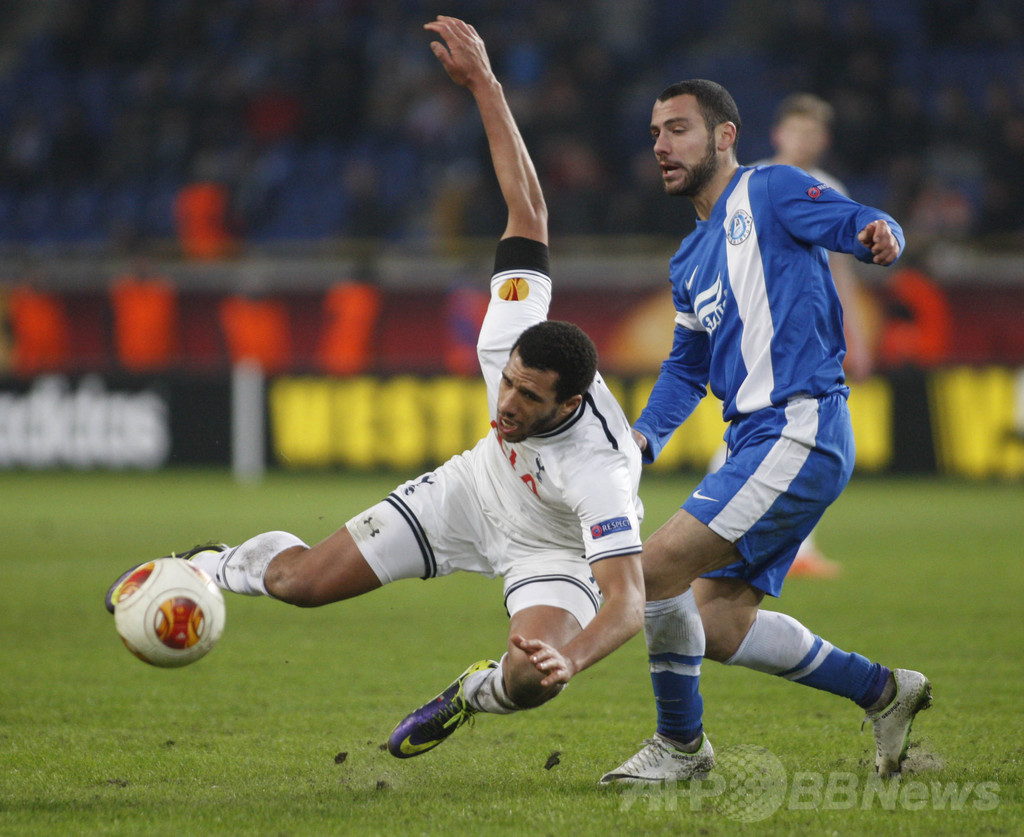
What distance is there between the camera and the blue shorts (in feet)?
13.1

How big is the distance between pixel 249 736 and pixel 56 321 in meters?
14.4

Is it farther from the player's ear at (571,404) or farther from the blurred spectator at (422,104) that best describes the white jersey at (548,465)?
the blurred spectator at (422,104)

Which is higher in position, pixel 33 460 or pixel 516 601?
pixel 516 601

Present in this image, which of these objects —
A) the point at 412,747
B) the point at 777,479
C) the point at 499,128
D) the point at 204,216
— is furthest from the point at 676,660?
the point at 204,216

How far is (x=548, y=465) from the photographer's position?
13.2 ft

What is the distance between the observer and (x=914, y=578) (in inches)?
332

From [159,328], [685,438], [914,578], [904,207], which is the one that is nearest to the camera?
[914,578]

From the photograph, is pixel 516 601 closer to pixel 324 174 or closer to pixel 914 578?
pixel 914 578

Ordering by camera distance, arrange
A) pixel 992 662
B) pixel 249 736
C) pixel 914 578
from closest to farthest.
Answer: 1. pixel 249 736
2. pixel 992 662
3. pixel 914 578

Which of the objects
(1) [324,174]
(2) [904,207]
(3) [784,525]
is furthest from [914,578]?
(1) [324,174]

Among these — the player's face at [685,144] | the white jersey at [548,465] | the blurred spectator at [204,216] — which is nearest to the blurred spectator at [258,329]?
the blurred spectator at [204,216]

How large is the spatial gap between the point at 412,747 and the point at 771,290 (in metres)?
1.78

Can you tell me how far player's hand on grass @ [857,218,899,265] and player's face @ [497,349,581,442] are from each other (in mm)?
930
